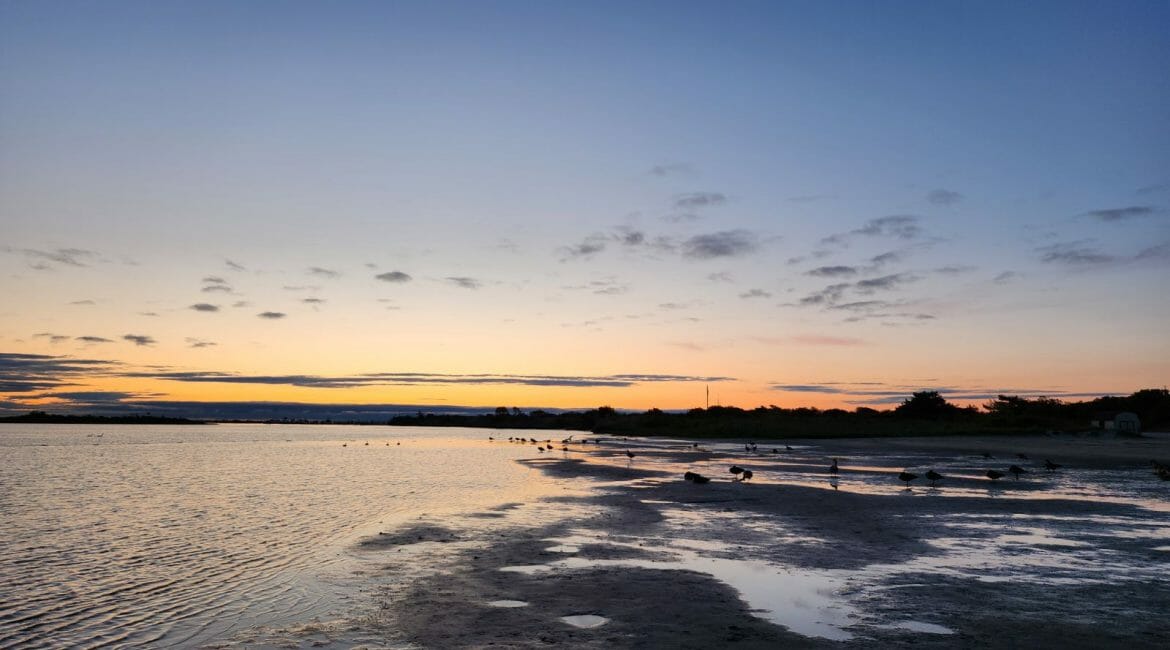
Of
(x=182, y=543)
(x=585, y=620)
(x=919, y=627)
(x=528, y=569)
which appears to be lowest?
(x=182, y=543)

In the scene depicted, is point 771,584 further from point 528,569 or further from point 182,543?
point 182,543

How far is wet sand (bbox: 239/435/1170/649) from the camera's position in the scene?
37.9ft

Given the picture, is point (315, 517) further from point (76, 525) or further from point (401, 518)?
point (76, 525)

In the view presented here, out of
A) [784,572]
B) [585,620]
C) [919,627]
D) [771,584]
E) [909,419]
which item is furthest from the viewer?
[909,419]

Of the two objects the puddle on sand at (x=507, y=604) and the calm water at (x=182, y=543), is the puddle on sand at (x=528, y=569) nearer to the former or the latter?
the puddle on sand at (x=507, y=604)

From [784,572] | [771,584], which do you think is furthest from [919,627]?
[784,572]

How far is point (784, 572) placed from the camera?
16.2 metres

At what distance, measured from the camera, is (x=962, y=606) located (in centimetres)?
1307

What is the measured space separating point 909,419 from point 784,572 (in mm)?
128224

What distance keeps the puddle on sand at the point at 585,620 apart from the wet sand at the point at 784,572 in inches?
2.0

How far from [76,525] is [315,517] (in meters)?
7.82

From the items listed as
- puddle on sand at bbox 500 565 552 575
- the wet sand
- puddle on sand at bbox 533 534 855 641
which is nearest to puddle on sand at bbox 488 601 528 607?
the wet sand

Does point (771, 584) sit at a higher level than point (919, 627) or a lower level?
lower

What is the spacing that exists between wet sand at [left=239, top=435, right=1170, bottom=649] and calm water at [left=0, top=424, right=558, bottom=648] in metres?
2.27
